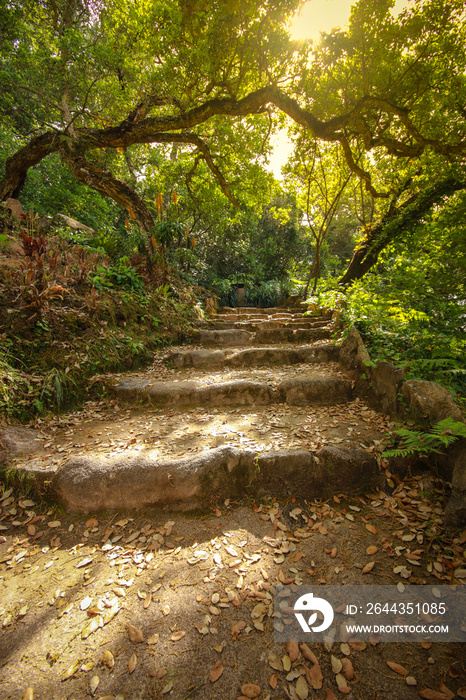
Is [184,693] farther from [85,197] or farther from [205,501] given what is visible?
[85,197]

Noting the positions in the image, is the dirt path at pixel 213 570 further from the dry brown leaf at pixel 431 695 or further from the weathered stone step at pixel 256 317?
the weathered stone step at pixel 256 317

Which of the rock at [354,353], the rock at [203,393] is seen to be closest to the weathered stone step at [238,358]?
the rock at [354,353]

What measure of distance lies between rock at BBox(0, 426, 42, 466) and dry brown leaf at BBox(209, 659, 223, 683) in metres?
2.31

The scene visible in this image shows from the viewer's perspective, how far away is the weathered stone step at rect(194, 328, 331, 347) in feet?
19.0

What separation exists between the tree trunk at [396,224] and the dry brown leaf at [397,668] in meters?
5.39

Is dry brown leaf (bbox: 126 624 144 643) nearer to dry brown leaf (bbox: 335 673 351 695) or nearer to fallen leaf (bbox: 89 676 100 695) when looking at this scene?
fallen leaf (bbox: 89 676 100 695)

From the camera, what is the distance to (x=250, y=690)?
121 centimetres

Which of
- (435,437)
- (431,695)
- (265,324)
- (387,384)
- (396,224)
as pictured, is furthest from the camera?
(396,224)

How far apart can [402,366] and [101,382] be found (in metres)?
3.78

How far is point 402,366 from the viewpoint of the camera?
279 centimetres

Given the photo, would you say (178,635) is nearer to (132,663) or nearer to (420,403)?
(132,663)

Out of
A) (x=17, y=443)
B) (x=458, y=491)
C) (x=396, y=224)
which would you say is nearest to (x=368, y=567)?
(x=458, y=491)

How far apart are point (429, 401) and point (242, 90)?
822 cm

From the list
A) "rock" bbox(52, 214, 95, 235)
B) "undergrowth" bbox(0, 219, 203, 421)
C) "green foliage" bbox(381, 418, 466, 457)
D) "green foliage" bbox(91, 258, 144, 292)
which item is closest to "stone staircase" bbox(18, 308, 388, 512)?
"green foliage" bbox(381, 418, 466, 457)
